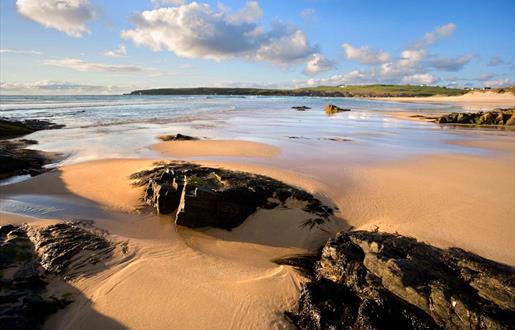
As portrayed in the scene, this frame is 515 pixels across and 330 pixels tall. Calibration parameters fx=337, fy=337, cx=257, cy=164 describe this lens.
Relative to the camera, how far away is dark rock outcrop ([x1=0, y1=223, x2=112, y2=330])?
477 centimetres

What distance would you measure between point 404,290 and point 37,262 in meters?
6.19

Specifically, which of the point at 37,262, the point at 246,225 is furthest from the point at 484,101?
the point at 37,262

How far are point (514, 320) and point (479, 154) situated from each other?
48.3 ft

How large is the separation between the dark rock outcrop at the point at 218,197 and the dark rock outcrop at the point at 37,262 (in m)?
1.89

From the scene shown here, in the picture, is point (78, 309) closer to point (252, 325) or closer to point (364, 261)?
point (252, 325)

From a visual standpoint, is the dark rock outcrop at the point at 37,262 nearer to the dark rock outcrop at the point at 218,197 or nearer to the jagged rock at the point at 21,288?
the jagged rock at the point at 21,288

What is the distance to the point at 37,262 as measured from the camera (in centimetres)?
611

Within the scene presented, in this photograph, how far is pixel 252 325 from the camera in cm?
494

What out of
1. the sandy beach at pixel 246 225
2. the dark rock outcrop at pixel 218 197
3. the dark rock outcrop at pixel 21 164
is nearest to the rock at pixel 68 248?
the sandy beach at pixel 246 225

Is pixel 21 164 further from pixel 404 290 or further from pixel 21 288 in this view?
pixel 404 290

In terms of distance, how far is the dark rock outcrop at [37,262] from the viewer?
4.77 m

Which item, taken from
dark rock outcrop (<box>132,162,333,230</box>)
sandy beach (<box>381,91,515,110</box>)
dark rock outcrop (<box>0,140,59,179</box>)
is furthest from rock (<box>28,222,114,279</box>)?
sandy beach (<box>381,91,515,110</box>)

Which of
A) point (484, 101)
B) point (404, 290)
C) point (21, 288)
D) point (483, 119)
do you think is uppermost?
point (404, 290)

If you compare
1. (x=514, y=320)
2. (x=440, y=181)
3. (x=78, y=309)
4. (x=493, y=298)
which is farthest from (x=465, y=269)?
(x=440, y=181)
